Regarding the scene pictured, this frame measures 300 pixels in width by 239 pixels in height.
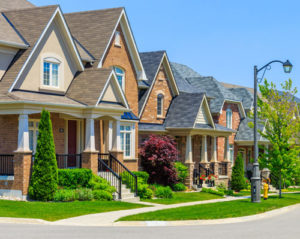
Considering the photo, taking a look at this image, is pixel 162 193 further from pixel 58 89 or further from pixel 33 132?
pixel 58 89

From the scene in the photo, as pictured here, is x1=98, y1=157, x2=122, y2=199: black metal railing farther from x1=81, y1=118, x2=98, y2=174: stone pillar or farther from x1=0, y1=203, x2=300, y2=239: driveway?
x1=0, y1=203, x2=300, y2=239: driveway

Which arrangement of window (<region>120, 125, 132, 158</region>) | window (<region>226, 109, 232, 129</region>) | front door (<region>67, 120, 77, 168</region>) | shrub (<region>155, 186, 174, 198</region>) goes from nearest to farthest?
1. front door (<region>67, 120, 77, 168</region>)
2. shrub (<region>155, 186, 174, 198</region>)
3. window (<region>120, 125, 132, 158</region>)
4. window (<region>226, 109, 232, 129</region>)

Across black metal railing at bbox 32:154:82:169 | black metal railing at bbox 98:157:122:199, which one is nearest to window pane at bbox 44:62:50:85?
black metal railing at bbox 32:154:82:169

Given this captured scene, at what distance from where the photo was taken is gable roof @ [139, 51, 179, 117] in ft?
115

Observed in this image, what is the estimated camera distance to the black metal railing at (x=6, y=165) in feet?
80.3

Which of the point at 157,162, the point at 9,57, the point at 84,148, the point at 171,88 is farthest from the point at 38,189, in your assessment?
the point at 171,88

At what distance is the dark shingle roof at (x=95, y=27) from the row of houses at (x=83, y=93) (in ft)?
0.20

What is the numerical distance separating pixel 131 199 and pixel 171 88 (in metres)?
13.7

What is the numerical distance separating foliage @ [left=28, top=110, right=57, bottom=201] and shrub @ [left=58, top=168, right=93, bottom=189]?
3.27 ft

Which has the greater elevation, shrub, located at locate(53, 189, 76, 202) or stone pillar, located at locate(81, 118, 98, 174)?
stone pillar, located at locate(81, 118, 98, 174)

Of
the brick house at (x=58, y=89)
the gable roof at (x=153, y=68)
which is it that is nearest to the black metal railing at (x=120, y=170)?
the brick house at (x=58, y=89)

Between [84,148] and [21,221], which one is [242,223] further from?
[84,148]

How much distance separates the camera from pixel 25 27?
1048 inches

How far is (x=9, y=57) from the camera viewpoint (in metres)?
25.6
